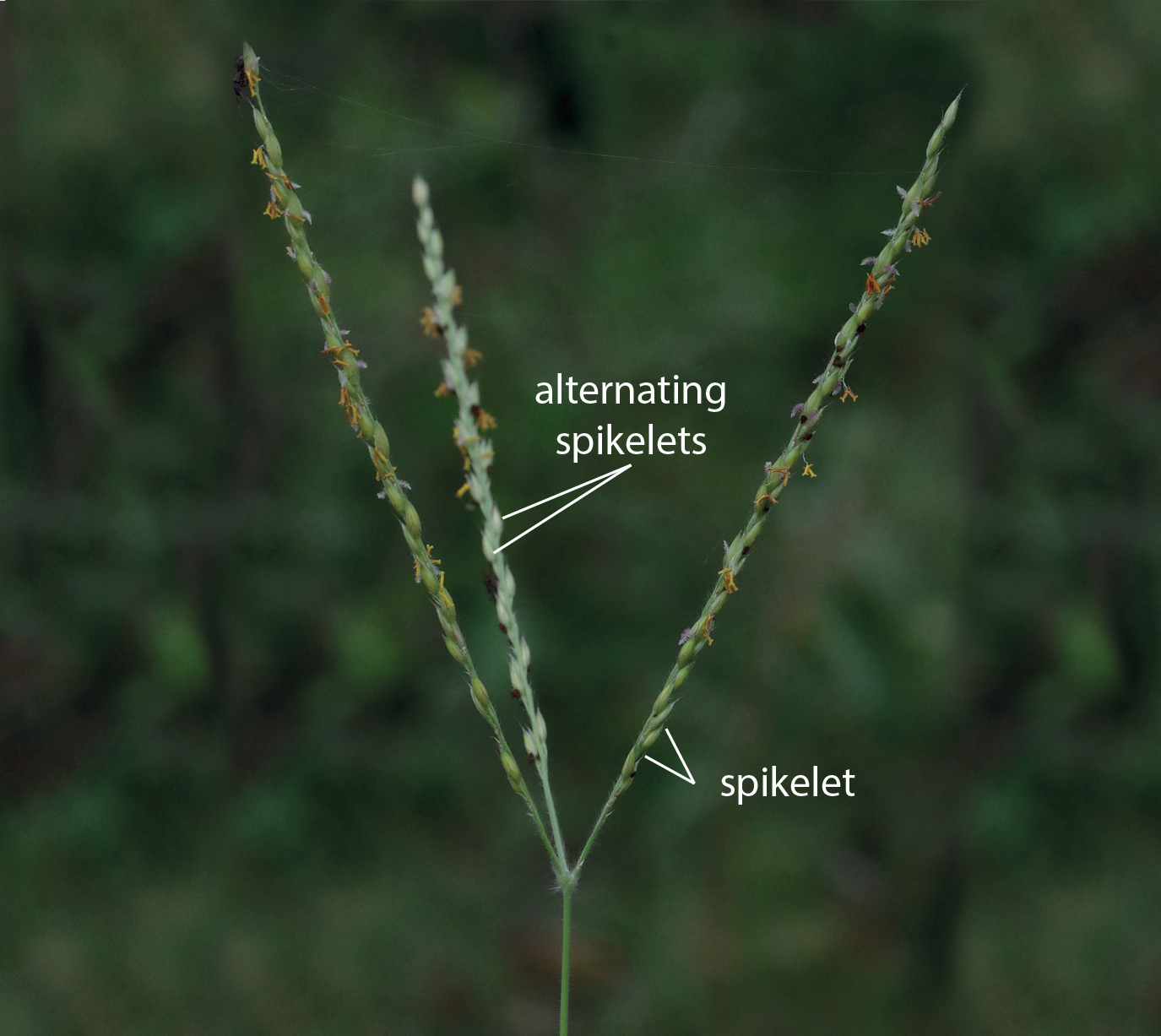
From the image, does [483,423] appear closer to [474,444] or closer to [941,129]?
[474,444]

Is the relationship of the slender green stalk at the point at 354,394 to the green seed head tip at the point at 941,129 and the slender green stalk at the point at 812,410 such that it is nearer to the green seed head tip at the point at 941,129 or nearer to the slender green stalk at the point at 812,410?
the slender green stalk at the point at 812,410

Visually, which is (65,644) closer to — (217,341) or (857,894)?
(217,341)

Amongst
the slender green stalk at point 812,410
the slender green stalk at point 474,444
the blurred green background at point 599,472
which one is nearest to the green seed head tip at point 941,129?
the slender green stalk at point 812,410

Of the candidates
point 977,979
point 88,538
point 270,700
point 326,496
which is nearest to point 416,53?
point 326,496

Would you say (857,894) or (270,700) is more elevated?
(270,700)

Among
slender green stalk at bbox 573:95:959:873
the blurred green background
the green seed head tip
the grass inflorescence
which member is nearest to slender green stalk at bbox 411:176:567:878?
the grass inflorescence

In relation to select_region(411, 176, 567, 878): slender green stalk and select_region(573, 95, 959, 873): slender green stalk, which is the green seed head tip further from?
select_region(411, 176, 567, 878): slender green stalk
